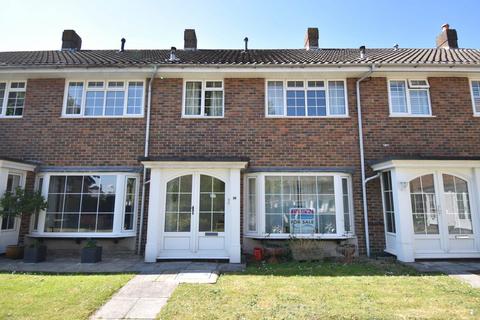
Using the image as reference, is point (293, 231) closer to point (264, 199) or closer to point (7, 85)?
point (264, 199)

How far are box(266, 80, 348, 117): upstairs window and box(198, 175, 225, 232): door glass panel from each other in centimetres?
298

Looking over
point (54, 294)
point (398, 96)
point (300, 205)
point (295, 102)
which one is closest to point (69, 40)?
point (295, 102)

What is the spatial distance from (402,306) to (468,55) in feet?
35.4

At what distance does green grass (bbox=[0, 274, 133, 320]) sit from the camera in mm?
4238

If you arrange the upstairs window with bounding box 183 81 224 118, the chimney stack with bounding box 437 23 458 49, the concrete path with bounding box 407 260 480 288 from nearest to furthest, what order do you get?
the concrete path with bounding box 407 260 480 288 < the upstairs window with bounding box 183 81 224 118 < the chimney stack with bounding box 437 23 458 49

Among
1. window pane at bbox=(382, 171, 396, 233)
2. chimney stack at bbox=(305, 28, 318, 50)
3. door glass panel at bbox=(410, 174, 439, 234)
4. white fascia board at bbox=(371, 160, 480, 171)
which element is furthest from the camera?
chimney stack at bbox=(305, 28, 318, 50)

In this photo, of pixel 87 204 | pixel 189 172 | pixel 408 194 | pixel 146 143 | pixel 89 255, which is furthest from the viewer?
pixel 146 143

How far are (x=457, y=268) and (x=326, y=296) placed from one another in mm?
4241

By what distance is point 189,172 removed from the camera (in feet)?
27.0

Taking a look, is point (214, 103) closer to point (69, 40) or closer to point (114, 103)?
point (114, 103)

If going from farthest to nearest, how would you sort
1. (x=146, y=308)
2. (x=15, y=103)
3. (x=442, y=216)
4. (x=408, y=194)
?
(x=15, y=103)
(x=442, y=216)
(x=408, y=194)
(x=146, y=308)

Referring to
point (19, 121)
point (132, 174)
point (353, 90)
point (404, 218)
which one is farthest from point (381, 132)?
point (19, 121)

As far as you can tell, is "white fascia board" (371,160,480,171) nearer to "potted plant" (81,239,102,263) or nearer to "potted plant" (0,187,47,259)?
"potted plant" (81,239,102,263)

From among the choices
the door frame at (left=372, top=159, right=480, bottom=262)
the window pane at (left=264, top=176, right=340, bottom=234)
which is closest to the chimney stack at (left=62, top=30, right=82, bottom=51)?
the window pane at (left=264, top=176, right=340, bottom=234)
